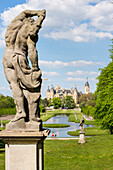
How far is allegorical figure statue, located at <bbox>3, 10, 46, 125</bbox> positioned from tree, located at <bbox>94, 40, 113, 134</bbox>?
1505 cm

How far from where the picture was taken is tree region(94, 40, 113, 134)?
2045 centimetres

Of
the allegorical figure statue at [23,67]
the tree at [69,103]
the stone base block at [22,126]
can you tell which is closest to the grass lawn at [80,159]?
the stone base block at [22,126]

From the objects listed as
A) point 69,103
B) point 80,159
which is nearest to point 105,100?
point 80,159

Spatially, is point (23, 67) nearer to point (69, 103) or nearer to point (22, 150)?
point (22, 150)

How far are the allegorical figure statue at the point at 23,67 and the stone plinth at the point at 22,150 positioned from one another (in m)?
0.42

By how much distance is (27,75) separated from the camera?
5.26 metres

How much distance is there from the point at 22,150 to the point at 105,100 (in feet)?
56.9

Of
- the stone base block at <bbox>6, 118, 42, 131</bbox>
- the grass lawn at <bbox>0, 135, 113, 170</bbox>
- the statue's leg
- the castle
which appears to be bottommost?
the grass lawn at <bbox>0, 135, 113, 170</bbox>

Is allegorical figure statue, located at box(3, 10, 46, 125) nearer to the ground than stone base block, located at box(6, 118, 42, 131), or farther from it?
farther from it

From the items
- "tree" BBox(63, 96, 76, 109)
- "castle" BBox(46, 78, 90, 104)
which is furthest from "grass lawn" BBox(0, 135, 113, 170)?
"castle" BBox(46, 78, 90, 104)

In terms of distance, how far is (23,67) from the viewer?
525cm

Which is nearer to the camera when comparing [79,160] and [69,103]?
[79,160]

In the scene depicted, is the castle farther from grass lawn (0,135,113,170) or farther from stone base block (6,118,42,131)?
stone base block (6,118,42,131)

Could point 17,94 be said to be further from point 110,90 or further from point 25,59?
point 110,90
